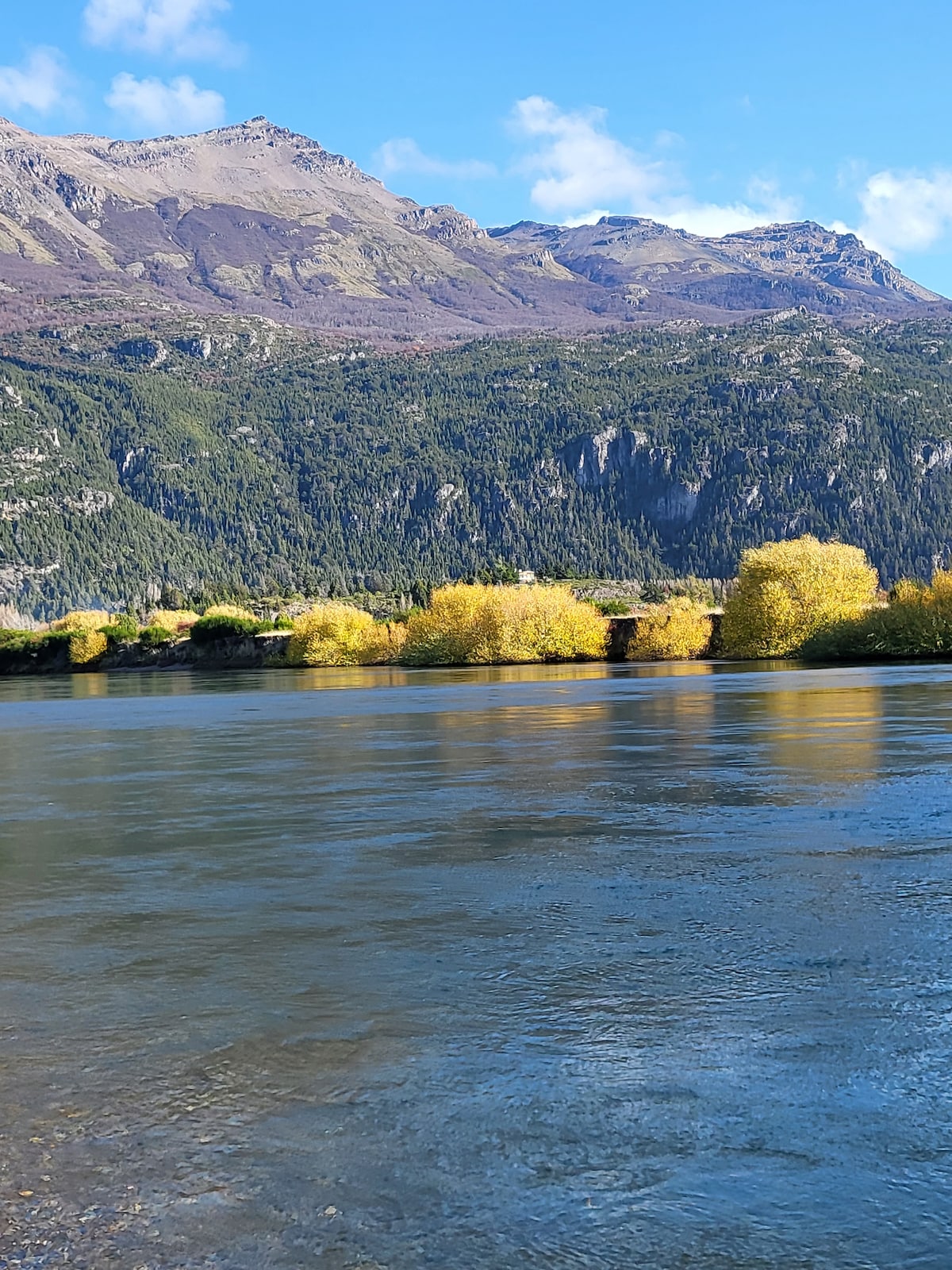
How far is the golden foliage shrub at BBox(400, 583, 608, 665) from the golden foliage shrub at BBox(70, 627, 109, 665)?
59.9 metres

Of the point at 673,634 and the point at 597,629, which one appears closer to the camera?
the point at 673,634

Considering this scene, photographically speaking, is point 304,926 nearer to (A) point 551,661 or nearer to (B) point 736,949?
(B) point 736,949

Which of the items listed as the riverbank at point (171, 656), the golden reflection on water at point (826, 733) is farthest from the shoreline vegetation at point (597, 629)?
the golden reflection on water at point (826, 733)

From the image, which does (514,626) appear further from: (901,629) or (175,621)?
(175,621)

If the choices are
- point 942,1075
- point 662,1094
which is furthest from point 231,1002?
point 942,1075

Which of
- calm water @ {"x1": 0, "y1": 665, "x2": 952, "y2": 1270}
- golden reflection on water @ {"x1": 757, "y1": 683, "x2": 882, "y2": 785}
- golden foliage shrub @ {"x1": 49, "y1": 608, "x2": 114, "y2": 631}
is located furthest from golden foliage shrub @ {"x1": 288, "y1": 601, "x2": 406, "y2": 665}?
calm water @ {"x1": 0, "y1": 665, "x2": 952, "y2": 1270}

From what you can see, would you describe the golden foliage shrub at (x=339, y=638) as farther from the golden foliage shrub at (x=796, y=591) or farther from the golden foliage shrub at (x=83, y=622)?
the golden foliage shrub at (x=796, y=591)

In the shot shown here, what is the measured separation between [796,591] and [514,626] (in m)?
25.5

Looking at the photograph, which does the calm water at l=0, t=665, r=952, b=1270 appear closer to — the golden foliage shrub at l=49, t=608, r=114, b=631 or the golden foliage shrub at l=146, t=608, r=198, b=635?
the golden foliage shrub at l=146, t=608, r=198, b=635

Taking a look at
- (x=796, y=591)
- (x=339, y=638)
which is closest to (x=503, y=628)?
(x=796, y=591)

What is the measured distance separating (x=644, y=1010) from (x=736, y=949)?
2.08 m

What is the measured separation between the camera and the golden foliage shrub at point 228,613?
158 meters

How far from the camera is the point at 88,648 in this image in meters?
160

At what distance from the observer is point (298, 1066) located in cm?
873
